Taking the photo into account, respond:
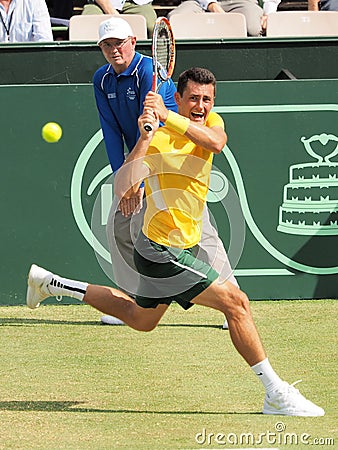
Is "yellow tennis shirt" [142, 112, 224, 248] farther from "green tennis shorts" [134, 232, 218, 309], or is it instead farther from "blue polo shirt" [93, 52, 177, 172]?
"blue polo shirt" [93, 52, 177, 172]

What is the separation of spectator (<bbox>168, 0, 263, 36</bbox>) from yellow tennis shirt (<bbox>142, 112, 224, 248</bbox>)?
5293 millimetres

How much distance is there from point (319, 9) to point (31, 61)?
3.75m

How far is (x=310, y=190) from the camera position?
8.87m

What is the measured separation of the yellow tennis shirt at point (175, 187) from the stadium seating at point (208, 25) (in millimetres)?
4591

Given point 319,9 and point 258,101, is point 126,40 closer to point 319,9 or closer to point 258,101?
point 258,101

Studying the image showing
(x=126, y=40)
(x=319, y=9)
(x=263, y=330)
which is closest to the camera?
(x=126, y=40)

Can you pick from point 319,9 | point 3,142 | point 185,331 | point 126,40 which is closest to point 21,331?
point 185,331

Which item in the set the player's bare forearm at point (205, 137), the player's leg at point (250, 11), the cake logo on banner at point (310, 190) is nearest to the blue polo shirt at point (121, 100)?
the player's bare forearm at point (205, 137)

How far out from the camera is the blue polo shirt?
7051 millimetres

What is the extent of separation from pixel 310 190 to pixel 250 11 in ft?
8.61

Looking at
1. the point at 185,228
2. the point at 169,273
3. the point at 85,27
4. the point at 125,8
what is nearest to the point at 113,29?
the point at 185,228

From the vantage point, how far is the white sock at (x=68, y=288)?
19.6 feet

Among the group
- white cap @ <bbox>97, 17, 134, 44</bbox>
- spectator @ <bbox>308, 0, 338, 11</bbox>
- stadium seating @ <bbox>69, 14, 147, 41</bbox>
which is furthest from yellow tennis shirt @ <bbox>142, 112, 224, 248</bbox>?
spectator @ <bbox>308, 0, 338, 11</bbox>

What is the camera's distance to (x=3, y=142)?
877cm
